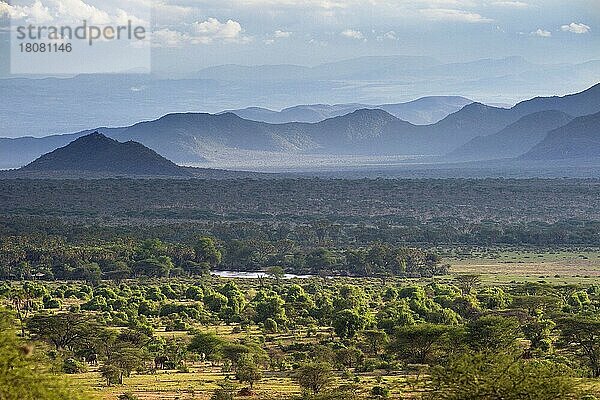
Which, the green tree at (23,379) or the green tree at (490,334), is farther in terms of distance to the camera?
the green tree at (490,334)

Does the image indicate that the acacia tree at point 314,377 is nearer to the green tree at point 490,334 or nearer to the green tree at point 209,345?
the green tree at point 490,334

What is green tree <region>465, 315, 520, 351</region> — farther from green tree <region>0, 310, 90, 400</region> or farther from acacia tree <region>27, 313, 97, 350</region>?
green tree <region>0, 310, 90, 400</region>

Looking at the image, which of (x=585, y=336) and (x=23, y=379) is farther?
(x=585, y=336)

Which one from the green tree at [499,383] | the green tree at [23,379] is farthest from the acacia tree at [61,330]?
the green tree at [499,383]

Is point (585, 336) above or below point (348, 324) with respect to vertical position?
above

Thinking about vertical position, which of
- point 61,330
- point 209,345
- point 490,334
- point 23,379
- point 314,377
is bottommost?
point 209,345

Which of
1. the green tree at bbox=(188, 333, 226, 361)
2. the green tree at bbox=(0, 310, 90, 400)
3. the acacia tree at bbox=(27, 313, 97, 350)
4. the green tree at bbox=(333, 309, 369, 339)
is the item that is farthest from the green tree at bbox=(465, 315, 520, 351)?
the green tree at bbox=(0, 310, 90, 400)

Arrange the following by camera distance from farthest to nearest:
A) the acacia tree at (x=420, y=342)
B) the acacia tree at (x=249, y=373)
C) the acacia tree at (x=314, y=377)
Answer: the acacia tree at (x=420, y=342)
the acacia tree at (x=249, y=373)
the acacia tree at (x=314, y=377)

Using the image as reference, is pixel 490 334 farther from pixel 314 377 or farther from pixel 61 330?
pixel 61 330

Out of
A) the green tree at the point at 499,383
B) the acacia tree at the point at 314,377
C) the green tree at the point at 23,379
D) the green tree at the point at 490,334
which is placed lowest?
the acacia tree at the point at 314,377

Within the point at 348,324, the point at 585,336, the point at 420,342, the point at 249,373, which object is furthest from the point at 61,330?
the point at 585,336

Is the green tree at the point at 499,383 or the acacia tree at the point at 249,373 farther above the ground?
the green tree at the point at 499,383

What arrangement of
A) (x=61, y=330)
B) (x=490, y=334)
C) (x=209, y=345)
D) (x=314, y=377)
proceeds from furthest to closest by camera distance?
1. (x=61, y=330)
2. (x=209, y=345)
3. (x=490, y=334)
4. (x=314, y=377)
